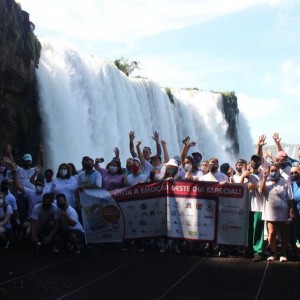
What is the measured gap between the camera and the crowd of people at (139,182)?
812 centimetres

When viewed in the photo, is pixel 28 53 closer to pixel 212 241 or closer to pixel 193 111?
pixel 212 241

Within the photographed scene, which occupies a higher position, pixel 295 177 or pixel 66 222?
pixel 295 177

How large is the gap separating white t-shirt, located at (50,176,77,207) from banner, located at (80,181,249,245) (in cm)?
25

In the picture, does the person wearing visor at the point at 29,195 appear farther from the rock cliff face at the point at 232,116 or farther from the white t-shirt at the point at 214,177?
the rock cliff face at the point at 232,116

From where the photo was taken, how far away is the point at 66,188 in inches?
368

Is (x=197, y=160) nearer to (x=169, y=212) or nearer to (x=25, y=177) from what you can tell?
(x=169, y=212)

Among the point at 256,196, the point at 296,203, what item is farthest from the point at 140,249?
the point at 296,203

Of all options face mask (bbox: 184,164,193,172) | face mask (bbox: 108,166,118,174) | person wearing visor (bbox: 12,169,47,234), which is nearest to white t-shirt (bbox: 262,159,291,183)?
face mask (bbox: 184,164,193,172)

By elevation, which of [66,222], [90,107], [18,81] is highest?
[18,81]

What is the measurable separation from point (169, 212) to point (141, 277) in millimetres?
2068

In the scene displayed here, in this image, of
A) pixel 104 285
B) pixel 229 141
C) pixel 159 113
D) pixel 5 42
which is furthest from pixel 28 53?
pixel 229 141

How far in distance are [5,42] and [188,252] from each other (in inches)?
567

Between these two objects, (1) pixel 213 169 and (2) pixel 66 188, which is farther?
(2) pixel 66 188

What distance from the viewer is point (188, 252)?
8.66m
